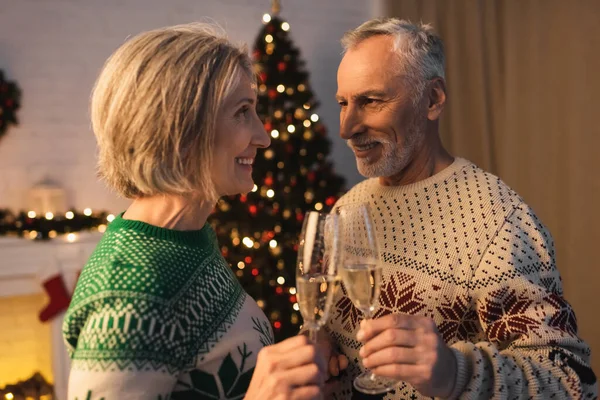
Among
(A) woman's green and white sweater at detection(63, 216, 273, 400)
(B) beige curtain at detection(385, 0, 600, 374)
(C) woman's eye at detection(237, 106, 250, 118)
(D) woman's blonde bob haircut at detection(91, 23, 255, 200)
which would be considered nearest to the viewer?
(A) woman's green and white sweater at detection(63, 216, 273, 400)

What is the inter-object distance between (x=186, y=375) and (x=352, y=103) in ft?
2.94

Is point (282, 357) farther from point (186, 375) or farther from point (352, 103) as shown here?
point (352, 103)

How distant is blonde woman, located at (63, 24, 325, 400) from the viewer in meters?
0.97

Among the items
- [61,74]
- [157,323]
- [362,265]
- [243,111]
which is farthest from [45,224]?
[362,265]

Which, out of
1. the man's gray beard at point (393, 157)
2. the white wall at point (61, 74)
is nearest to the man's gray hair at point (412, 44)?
the man's gray beard at point (393, 157)

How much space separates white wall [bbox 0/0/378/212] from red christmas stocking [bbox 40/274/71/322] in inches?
21.0

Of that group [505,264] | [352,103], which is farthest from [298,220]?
[505,264]

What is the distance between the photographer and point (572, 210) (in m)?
3.64

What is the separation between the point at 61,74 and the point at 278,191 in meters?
1.61

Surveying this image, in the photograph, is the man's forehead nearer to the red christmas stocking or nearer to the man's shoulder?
the man's shoulder

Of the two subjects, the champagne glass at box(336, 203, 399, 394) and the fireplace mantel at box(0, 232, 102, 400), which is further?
the fireplace mantel at box(0, 232, 102, 400)

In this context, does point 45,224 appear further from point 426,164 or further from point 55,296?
point 426,164

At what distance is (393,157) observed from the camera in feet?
5.26

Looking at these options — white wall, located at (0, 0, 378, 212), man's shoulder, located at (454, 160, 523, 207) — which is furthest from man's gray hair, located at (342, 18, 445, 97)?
white wall, located at (0, 0, 378, 212)
